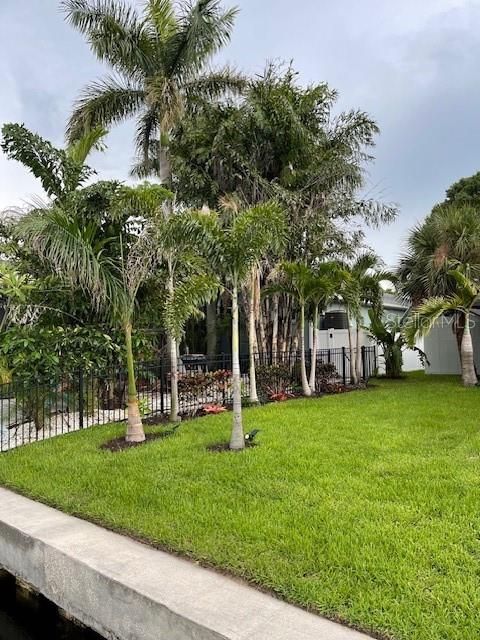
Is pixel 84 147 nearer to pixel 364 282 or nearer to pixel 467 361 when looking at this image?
pixel 364 282

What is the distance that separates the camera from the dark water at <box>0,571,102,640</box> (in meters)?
3.41

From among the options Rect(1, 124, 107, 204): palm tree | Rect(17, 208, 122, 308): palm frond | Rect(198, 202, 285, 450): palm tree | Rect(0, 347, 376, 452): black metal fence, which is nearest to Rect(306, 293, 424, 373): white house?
Rect(0, 347, 376, 452): black metal fence

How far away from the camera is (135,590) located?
272cm

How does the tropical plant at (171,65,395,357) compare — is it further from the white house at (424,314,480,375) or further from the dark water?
the dark water

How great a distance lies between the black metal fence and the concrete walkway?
3538 millimetres

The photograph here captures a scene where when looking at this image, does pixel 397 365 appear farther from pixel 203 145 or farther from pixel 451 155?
pixel 203 145

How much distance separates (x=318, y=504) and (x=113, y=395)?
6.09 meters

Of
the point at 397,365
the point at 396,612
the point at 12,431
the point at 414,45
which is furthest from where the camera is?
the point at 397,365

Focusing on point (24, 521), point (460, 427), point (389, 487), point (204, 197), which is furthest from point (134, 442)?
point (204, 197)

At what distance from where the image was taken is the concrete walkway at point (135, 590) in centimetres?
238

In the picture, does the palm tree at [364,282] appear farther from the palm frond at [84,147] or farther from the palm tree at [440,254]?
the palm frond at [84,147]

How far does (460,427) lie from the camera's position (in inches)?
259

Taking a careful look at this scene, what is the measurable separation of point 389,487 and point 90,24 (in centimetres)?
1103

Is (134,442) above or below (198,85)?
below
